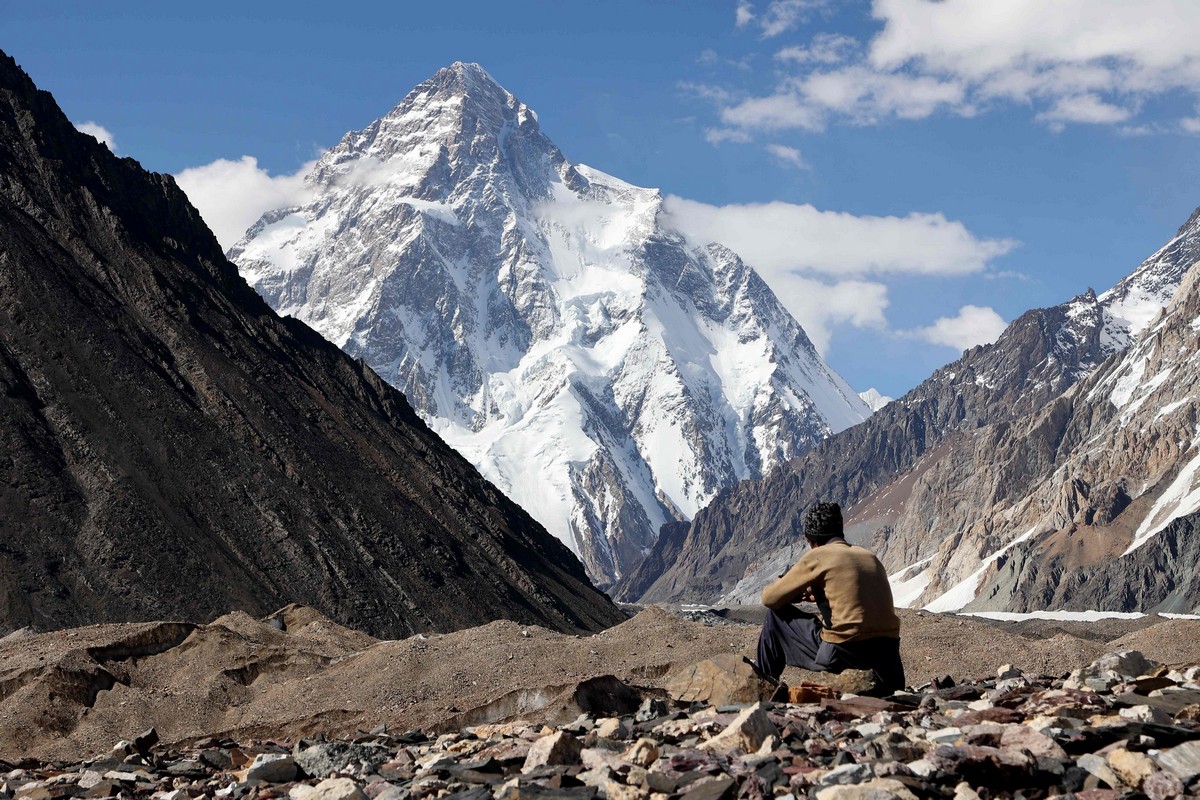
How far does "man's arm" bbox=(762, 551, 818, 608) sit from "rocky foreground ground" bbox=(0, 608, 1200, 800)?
81cm

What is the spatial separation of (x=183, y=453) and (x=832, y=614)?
6818 cm

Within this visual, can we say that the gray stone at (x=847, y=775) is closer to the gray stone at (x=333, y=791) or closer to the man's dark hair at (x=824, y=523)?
the gray stone at (x=333, y=791)

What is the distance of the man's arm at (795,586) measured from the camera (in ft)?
39.4

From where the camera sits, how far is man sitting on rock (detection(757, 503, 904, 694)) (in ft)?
39.4

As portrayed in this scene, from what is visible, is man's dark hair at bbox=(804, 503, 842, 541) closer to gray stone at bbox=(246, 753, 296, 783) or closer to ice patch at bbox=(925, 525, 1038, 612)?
gray stone at bbox=(246, 753, 296, 783)

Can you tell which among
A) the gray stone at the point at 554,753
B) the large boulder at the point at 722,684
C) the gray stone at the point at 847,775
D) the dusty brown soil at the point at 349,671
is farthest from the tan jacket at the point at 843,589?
the dusty brown soil at the point at 349,671

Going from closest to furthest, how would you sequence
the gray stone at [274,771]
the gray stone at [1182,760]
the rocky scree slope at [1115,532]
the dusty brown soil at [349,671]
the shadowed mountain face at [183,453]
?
1. the gray stone at [1182,760]
2. the gray stone at [274,771]
3. the dusty brown soil at [349,671]
4. the shadowed mountain face at [183,453]
5. the rocky scree slope at [1115,532]

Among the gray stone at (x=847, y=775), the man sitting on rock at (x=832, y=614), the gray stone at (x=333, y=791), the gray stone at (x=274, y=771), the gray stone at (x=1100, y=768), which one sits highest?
the man sitting on rock at (x=832, y=614)

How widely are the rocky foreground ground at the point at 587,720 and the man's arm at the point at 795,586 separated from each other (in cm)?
81

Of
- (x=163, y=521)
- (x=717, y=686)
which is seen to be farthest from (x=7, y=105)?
(x=717, y=686)

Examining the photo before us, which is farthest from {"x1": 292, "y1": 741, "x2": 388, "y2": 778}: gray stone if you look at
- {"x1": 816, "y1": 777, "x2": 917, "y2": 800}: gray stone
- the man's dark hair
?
{"x1": 816, "y1": 777, "x2": 917, "y2": 800}: gray stone

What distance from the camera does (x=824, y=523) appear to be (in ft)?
40.9

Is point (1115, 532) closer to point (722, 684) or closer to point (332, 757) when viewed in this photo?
point (722, 684)

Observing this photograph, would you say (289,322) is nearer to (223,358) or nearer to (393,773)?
(223,358)
